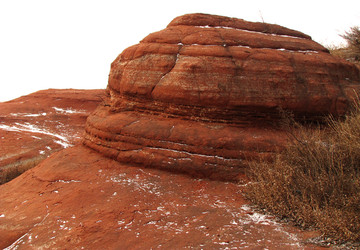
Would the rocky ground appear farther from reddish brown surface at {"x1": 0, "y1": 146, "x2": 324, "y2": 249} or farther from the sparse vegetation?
the sparse vegetation

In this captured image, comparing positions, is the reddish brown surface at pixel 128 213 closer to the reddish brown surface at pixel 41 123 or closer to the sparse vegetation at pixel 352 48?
the reddish brown surface at pixel 41 123

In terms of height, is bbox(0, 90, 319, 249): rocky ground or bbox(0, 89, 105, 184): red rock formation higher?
bbox(0, 89, 105, 184): red rock formation

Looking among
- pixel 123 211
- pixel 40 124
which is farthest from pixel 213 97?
pixel 40 124

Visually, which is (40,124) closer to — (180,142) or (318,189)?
(180,142)

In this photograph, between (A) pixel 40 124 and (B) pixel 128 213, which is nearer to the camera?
(B) pixel 128 213

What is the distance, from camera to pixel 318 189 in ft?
10.1

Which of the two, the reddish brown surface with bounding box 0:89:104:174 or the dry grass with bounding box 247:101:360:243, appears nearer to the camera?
the dry grass with bounding box 247:101:360:243

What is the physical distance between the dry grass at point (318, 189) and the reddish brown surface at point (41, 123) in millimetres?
6986

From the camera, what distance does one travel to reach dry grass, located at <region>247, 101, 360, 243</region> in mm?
2605

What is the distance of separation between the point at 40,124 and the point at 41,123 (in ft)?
0.52

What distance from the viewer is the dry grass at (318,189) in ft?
8.55

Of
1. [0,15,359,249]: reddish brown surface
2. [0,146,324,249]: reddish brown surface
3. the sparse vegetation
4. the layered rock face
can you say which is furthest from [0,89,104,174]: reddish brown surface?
the sparse vegetation

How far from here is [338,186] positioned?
306 cm

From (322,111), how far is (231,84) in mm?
1755
